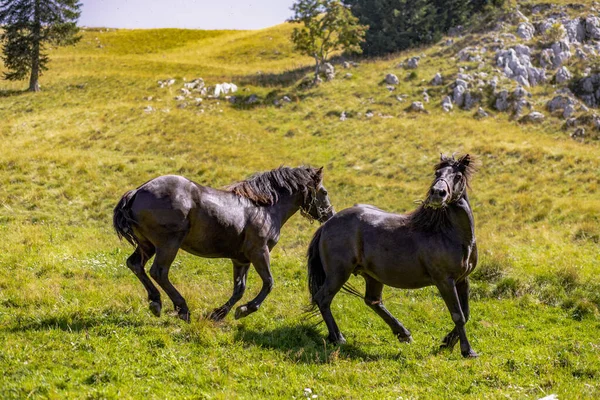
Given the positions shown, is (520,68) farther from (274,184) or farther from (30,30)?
(30,30)

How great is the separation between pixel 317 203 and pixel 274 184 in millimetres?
1074

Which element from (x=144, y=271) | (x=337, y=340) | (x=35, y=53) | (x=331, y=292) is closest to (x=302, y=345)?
(x=337, y=340)

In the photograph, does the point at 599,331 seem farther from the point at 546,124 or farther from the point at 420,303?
the point at 546,124

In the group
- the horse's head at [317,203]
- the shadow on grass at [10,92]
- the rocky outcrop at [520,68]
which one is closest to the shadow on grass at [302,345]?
the horse's head at [317,203]

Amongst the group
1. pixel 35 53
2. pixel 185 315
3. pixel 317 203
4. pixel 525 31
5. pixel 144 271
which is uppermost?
pixel 525 31

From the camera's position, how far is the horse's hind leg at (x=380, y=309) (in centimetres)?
899

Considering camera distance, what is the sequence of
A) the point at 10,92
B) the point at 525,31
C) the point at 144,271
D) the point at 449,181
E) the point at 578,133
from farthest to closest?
1. the point at 525,31
2. the point at 10,92
3. the point at 578,133
4. the point at 144,271
5. the point at 449,181

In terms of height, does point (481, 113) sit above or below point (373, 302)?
above

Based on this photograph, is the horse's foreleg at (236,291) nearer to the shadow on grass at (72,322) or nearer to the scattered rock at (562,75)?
the shadow on grass at (72,322)

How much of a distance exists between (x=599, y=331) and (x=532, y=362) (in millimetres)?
3193

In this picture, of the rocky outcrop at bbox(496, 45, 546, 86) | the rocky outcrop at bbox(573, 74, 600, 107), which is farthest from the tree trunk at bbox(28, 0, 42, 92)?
the rocky outcrop at bbox(573, 74, 600, 107)

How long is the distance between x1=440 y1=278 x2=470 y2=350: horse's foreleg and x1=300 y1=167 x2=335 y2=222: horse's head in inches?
126

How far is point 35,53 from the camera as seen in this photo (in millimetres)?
49062

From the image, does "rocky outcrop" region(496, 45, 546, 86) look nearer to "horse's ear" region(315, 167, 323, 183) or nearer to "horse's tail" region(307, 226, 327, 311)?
"horse's ear" region(315, 167, 323, 183)
